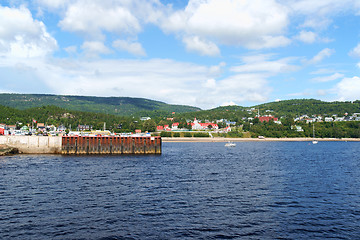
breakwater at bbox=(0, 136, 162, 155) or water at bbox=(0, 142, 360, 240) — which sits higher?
breakwater at bbox=(0, 136, 162, 155)

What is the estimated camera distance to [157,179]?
140 feet

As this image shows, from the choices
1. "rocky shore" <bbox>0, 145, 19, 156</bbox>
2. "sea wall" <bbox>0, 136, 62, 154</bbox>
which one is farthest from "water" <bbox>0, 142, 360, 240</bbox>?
"sea wall" <bbox>0, 136, 62, 154</bbox>

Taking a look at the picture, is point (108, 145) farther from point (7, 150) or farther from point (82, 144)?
point (7, 150)

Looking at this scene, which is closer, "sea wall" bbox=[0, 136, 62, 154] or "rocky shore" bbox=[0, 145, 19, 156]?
"rocky shore" bbox=[0, 145, 19, 156]

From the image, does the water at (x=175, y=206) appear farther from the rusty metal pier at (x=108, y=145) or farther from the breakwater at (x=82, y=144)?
the rusty metal pier at (x=108, y=145)

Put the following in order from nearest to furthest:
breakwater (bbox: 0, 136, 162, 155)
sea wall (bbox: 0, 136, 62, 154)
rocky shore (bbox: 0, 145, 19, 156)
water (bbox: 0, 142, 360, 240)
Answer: water (bbox: 0, 142, 360, 240) < rocky shore (bbox: 0, 145, 19, 156) < sea wall (bbox: 0, 136, 62, 154) < breakwater (bbox: 0, 136, 162, 155)

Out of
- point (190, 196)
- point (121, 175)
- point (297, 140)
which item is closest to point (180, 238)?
point (190, 196)

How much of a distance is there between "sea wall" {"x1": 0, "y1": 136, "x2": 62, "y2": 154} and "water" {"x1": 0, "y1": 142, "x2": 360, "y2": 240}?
2900 centimetres

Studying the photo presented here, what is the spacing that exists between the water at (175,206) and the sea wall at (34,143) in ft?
95.2

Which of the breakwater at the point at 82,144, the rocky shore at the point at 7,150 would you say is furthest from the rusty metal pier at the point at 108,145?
the rocky shore at the point at 7,150

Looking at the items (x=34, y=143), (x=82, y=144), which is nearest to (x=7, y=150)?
(x=34, y=143)

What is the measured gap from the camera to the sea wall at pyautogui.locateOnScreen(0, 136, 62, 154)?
73.2m

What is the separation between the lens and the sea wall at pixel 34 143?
73188 mm

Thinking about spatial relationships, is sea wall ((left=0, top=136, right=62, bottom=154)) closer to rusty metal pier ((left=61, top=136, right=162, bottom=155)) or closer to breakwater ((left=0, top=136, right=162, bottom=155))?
breakwater ((left=0, top=136, right=162, bottom=155))
